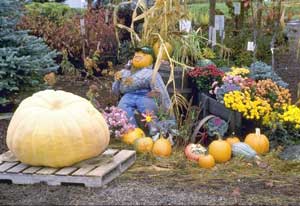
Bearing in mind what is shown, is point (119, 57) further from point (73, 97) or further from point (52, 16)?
point (73, 97)

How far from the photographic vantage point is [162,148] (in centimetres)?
609

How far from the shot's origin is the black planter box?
21.8 ft

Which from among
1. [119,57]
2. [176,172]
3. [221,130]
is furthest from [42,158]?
[119,57]

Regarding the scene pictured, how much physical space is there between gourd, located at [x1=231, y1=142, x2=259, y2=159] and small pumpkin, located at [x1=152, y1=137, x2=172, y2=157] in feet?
1.95

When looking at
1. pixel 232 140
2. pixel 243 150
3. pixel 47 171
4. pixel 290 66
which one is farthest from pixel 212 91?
pixel 290 66

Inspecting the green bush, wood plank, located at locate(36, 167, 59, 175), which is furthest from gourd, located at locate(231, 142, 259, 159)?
the green bush

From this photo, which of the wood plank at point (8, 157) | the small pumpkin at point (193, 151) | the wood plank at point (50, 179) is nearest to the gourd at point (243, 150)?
the small pumpkin at point (193, 151)

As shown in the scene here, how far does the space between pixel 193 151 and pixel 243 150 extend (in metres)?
0.46

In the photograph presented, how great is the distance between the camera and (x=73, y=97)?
18.7 ft

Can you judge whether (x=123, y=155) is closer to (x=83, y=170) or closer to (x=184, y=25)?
(x=83, y=170)

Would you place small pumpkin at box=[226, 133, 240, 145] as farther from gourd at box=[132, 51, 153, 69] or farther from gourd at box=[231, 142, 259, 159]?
gourd at box=[132, 51, 153, 69]

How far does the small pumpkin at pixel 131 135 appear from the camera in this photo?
6.46 metres

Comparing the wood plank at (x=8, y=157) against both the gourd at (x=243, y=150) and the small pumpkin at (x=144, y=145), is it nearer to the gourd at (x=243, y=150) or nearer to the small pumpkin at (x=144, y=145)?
the small pumpkin at (x=144, y=145)

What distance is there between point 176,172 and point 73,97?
3.63 feet
